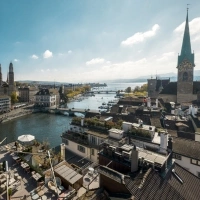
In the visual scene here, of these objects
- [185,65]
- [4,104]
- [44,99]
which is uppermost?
[185,65]

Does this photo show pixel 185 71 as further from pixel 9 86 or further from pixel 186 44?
pixel 9 86

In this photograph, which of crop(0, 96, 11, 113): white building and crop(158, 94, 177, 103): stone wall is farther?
crop(0, 96, 11, 113): white building

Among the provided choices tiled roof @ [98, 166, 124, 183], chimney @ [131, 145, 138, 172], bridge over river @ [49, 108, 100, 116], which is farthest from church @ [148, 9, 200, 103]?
tiled roof @ [98, 166, 124, 183]

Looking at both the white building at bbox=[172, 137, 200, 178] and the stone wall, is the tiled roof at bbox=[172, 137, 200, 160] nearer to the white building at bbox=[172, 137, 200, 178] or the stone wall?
the white building at bbox=[172, 137, 200, 178]

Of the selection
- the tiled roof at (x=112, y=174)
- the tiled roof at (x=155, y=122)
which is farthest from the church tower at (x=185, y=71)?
the tiled roof at (x=112, y=174)

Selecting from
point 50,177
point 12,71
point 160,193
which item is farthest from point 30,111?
point 160,193

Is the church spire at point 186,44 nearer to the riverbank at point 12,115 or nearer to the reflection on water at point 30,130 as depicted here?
the reflection on water at point 30,130

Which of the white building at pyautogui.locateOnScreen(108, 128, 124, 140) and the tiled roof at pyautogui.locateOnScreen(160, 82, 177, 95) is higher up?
the tiled roof at pyautogui.locateOnScreen(160, 82, 177, 95)

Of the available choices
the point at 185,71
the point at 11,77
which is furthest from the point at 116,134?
the point at 11,77
